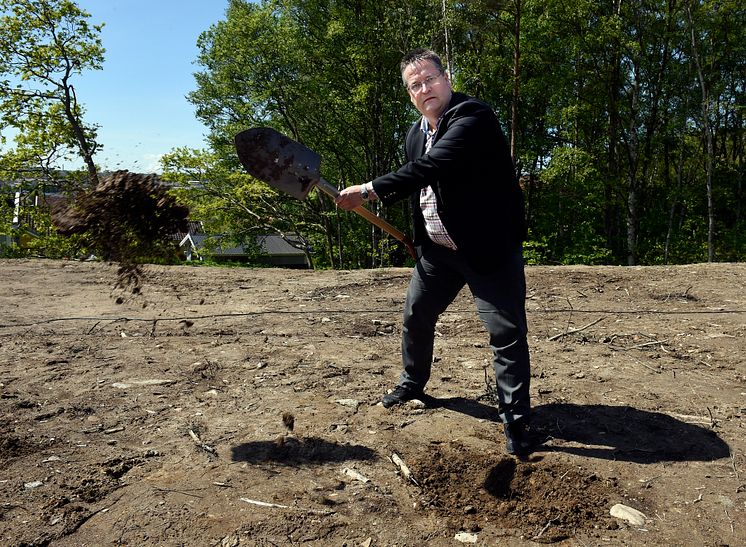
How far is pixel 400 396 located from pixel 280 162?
4.89 feet

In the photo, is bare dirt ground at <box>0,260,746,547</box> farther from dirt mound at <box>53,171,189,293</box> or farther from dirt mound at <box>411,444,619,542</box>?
dirt mound at <box>53,171,189,293</box>

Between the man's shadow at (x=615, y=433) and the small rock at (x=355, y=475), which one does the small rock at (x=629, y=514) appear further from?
the small rock at (x=355, y=475)

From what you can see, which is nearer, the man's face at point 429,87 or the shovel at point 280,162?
the man's face at point 429,87

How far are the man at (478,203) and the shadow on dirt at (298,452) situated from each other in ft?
2.44

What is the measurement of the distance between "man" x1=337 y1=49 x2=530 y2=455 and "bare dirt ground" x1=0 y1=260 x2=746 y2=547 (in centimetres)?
44

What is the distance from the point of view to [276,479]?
101 inches

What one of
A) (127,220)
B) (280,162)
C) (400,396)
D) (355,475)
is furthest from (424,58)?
(127,220)

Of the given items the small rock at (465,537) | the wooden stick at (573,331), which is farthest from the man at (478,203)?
the wooden stick at (573,331)

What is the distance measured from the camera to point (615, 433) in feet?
9.95

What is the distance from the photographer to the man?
2.78m

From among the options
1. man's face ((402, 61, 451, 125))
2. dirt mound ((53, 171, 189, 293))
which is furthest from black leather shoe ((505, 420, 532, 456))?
dirt mound ((53, 171, 189, 293))

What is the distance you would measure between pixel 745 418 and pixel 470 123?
2173 mm

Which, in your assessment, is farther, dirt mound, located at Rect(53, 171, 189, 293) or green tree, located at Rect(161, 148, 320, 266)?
green tree, located at Rect(161, 148, 320, 266)

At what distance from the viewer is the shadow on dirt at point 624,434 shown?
A: 2.80 m
